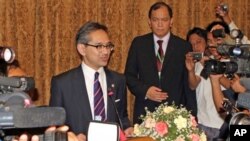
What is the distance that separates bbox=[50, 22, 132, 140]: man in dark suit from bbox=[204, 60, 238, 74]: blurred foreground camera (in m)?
0.89

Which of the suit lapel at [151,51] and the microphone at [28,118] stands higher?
the microphone at [28,118]

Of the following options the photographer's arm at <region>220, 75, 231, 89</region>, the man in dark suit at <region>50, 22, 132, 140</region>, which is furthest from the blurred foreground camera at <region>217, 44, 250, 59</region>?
the photographer's arm at <region>220, 75, 231, 89</region>

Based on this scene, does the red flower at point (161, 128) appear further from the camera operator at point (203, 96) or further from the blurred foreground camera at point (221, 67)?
the camera operator at point (203, 96)

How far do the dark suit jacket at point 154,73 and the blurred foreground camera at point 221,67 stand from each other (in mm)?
2027

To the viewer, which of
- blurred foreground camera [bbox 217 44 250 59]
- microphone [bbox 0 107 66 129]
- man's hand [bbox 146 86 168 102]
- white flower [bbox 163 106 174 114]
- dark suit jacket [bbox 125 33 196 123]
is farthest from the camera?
dark suit jacket [bbox 125 33 196 123]

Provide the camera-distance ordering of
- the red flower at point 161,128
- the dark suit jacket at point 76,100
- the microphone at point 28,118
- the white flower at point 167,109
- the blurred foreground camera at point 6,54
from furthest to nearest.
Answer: the dark suit jacket at point 76,100
the white flower at point 167,109
the red flower at point 161,128
the blurred foreground camera at point 6,54
the microphone at point 28,118

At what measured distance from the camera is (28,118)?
128cm

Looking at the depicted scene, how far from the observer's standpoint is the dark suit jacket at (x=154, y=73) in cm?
472

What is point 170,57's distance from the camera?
15.7ft

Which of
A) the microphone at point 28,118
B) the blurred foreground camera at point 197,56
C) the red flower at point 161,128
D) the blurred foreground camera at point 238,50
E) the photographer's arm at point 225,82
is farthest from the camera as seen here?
the blurred foreground camera at point 197,56

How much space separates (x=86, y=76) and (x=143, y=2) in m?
2.19

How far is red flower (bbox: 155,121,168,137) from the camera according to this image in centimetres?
269

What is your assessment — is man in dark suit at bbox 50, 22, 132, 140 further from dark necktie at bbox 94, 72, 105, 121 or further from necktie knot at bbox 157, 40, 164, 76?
necktie knot at bbox 157, 40, 164, 76

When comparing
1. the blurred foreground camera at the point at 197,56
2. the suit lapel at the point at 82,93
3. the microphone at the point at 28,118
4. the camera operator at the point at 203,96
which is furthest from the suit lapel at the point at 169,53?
the microphone at the point at 28,118
